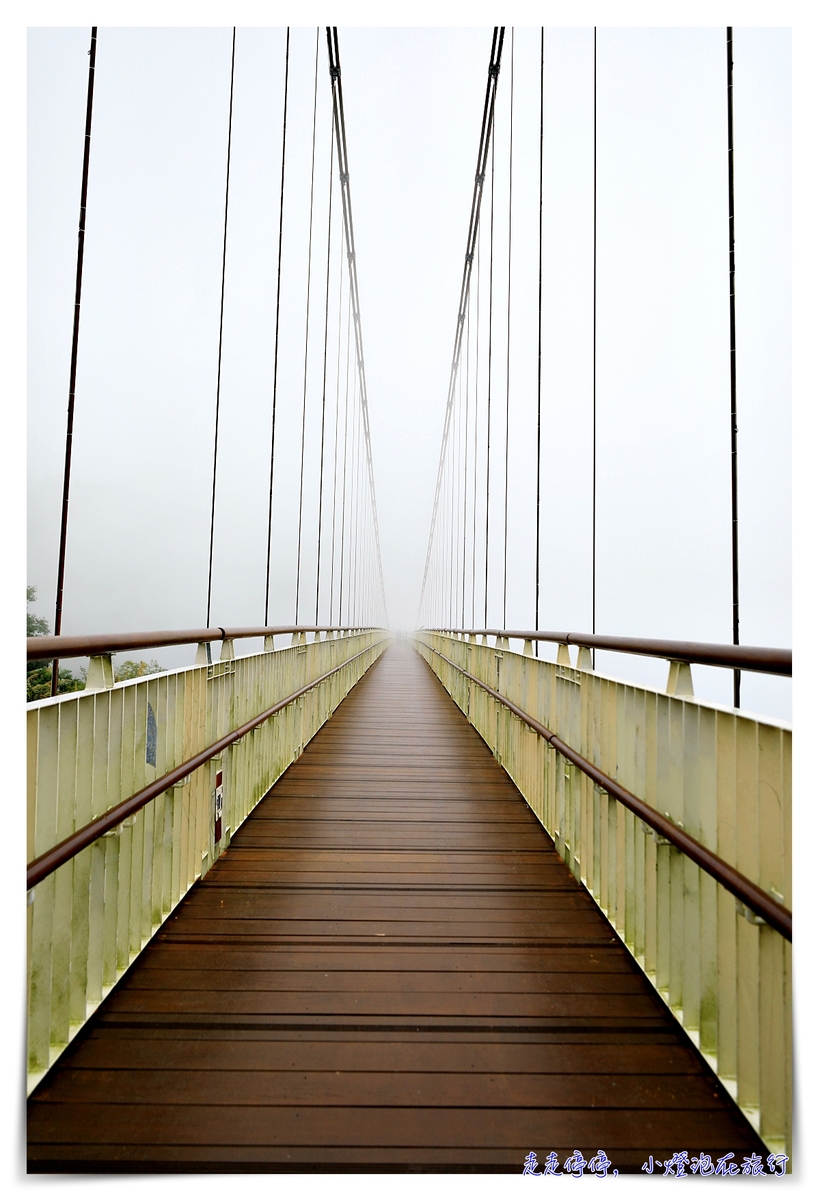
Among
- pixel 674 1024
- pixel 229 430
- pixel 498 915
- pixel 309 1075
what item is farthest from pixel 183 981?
pixel 229 430

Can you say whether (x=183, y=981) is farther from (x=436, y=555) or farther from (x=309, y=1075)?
(x=436, y=555)

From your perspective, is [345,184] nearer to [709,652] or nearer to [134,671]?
[134,671]

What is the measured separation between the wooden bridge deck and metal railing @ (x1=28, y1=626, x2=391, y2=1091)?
0.37ft

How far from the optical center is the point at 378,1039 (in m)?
1.63

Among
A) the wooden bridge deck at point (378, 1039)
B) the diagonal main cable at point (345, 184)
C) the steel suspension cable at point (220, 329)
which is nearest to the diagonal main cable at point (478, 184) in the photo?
the steel suspension cable at point (220, 329)

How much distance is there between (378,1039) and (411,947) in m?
0.47

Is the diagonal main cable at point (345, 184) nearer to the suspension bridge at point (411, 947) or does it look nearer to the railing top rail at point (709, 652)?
the railing top rail at point (709, 652)

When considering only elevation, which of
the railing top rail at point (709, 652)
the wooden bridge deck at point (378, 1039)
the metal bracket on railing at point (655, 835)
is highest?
the railing top rail at point (709, 652)

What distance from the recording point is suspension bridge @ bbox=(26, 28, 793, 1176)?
133cm

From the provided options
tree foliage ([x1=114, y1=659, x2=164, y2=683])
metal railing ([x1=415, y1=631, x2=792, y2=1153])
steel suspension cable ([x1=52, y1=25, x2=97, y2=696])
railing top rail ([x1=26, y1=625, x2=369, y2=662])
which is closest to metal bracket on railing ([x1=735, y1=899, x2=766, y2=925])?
metal railing ([x1=415, y1=631, x2=792, y2=1153])

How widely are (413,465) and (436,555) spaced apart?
31.3ft

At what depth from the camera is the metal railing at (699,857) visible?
131cm

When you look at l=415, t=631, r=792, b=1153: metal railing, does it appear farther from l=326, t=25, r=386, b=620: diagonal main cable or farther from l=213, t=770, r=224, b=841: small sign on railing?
l=326, t=25, r=386, b=620: diagonal main cable
